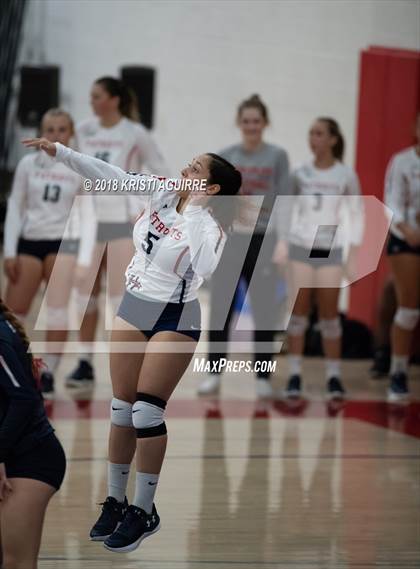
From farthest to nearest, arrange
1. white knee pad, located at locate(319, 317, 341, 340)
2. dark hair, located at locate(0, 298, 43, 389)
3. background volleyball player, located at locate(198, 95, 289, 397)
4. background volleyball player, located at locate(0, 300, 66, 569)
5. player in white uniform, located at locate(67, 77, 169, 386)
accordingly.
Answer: white knee pad, located at locate(319, 317, 341, 340)
player in white uniform, located at locate(67, 77, 169, 386)
background volleyball player, located at locate(198, 95, 289, 397)
dark hair, located at locate(0, 298, 43, 389)
background volleyball player, located at locate(0, 300, 66, 569)

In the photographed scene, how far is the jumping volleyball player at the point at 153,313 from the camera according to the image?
12.4 feet

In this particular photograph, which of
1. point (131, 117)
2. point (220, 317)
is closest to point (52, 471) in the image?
point (131, 117)

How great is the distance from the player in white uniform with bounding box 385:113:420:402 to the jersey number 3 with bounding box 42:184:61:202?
1873 mm

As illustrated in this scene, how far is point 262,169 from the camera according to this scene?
6477 millimetres

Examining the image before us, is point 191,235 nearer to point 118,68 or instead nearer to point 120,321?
point 120,321

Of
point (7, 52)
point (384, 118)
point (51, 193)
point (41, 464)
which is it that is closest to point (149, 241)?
point (41, 464)

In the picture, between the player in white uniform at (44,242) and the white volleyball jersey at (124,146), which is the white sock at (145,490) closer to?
the player in white uniform at (44,242)

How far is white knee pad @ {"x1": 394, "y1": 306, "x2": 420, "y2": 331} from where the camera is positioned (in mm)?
6980

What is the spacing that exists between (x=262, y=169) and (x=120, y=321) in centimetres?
272

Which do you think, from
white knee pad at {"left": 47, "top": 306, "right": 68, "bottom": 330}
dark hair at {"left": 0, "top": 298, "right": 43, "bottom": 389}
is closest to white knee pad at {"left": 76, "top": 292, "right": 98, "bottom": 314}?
white knee pad at {"left": 47, "top": 306, "right": 68, "bottom": 330}

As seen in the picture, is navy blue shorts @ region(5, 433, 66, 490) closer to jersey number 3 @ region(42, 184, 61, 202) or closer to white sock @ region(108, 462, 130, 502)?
white sock @ region(108, 462, 130, 502)

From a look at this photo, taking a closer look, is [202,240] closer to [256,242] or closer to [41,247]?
[256,242]

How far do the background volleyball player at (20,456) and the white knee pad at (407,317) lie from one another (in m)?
4.19

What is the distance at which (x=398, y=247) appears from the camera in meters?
6.73
